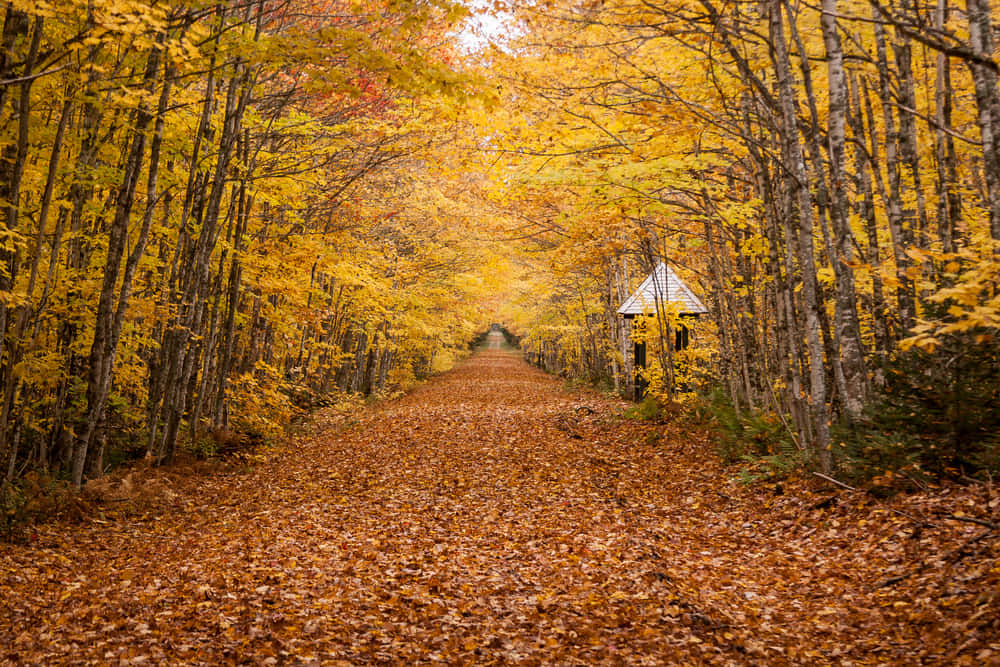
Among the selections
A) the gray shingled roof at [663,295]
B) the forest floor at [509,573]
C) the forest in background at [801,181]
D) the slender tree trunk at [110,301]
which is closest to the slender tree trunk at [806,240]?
the forest in background at [801,181]

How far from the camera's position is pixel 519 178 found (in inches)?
431

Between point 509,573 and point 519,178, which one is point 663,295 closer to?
point 519,178

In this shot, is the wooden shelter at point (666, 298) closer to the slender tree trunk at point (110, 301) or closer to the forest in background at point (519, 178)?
the forest in background at point (519, 178)

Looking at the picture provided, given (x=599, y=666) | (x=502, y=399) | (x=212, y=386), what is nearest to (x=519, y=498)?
(x=599, y=666)

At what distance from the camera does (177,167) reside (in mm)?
12453

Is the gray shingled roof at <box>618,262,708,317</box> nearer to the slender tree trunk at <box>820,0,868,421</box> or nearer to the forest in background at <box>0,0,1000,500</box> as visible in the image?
the forest in background at <box>0,0,1000,500</box>

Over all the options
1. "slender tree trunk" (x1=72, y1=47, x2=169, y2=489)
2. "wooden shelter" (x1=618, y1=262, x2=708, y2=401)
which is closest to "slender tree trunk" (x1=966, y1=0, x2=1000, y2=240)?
"slender tree trunk" (x1=72, y1=47, x2=169, y2=489)

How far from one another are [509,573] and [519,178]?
22.0 ft

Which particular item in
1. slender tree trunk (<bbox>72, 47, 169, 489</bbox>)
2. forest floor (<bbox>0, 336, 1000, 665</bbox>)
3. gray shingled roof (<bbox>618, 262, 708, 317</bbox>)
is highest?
gray shingled roof (<bbox>618, 262, 708, 317</bbox>)

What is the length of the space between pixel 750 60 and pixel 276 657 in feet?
31.0

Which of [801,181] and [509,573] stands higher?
[801,181]

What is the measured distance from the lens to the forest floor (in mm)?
4750

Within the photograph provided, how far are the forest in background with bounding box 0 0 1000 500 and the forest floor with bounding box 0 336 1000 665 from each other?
1.20 meters

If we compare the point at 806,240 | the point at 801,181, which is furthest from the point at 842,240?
the point at 801,181
